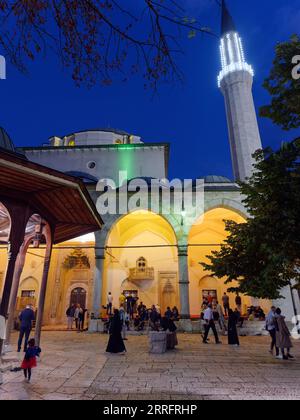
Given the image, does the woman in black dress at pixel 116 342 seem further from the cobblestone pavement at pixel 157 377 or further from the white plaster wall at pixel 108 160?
the white plaster wall at pixel 108 160

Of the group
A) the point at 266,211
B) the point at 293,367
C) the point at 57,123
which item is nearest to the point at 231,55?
the point at 266,211

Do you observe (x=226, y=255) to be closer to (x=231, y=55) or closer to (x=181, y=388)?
(x=181, y=388)

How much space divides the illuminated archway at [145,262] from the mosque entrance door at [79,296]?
226cm

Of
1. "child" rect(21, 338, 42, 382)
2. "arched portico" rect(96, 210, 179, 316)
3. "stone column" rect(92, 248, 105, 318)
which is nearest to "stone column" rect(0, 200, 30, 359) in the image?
"child" rect(21, 338, 42, 382)

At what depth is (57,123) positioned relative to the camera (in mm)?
113062

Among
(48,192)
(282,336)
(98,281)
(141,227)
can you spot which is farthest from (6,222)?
(141,227)

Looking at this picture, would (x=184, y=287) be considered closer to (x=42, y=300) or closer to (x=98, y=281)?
(x=98, y=281)

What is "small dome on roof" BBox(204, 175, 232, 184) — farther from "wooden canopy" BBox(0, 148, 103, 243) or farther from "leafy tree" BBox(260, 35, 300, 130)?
"wooden canopy" BBox(0, 148, 103, 243)

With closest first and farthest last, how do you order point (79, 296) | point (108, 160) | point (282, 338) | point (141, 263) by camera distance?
point (282, 338) < point (79, 296) < point (141, 263) < point (108, 160)

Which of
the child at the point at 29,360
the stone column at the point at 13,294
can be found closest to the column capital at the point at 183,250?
the stone column at the point at 13,294

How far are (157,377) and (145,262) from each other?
1459 centimetres

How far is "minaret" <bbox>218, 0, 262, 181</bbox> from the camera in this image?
2156 centimetres

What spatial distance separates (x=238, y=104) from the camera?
74.8 ft
